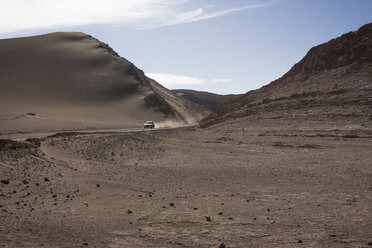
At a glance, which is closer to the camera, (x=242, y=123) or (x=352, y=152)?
(x=352, y=152)

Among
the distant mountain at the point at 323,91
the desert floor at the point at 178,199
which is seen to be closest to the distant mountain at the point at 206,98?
the distant mountain at the point at 323,91

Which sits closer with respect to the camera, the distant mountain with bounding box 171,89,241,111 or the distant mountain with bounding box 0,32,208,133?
the distant mountain with bounding box 0,32,208,133

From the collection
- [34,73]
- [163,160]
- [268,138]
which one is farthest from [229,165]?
[34,73]

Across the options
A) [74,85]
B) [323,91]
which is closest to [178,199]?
[323,91]

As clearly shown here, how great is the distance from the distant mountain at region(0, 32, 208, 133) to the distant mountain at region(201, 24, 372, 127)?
25.0m

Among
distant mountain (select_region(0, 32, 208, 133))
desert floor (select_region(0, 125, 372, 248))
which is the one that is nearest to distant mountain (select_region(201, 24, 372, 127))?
desert floor (select_region(0, 125, 372, 248))

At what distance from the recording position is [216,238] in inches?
310

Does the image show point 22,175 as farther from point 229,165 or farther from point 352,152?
point 352,152

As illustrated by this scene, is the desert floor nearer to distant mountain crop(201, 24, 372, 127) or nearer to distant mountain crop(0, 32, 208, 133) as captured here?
distant mountain crop(201, 24, 372, 127)

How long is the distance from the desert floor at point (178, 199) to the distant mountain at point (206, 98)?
399 feet

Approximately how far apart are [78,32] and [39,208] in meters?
106

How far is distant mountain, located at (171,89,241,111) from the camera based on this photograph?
142125 mm

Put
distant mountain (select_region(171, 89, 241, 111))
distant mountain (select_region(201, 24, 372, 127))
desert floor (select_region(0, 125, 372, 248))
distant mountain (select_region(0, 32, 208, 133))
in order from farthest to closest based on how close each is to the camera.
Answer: distant mountain (select_region(171, 89, 241, 111))
distant mountain (select_region(0, 32, 208, 133))
distant mountain (select_region(201, 24, 372, 127))
desert floor (select_region(0, 125, 372, 248))

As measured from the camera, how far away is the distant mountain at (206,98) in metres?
142
